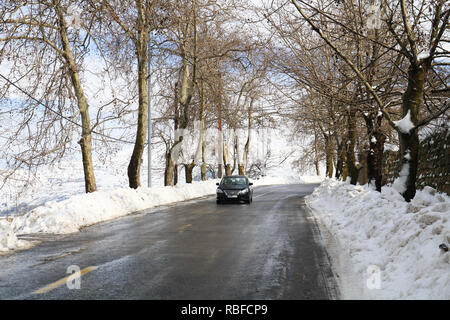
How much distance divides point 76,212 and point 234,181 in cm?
1167

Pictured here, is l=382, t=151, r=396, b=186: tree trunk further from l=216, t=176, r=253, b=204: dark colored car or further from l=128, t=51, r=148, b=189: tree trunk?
l=128, t=51, r=148, b=189: tree trunk

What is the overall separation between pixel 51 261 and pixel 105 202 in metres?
9.33

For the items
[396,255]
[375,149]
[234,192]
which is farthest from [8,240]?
[375,149]

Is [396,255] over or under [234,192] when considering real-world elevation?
under

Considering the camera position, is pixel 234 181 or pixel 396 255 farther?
pixel 234 181

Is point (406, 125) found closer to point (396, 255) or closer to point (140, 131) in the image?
point (396, 255)

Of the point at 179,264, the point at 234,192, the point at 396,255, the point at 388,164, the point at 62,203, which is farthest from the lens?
the point at 388,164

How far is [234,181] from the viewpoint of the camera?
24.2 meters

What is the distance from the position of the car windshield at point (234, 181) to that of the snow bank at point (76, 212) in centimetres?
339

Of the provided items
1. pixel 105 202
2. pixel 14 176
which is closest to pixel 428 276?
pixel 105 202

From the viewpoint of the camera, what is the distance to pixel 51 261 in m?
7.71

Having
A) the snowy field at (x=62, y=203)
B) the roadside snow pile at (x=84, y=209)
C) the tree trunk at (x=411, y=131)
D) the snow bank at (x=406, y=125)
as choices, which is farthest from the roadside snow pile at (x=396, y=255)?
the roadside snow pile at (x=84, y=209)

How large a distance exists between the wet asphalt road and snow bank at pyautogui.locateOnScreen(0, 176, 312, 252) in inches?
30.8

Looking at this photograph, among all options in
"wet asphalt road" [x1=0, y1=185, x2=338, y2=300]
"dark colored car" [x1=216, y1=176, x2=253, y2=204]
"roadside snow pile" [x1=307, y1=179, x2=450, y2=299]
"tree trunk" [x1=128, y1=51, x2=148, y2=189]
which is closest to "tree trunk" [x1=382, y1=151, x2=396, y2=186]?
"dark colored car" [x1=216, y1=176, x2=253, y2=204]
